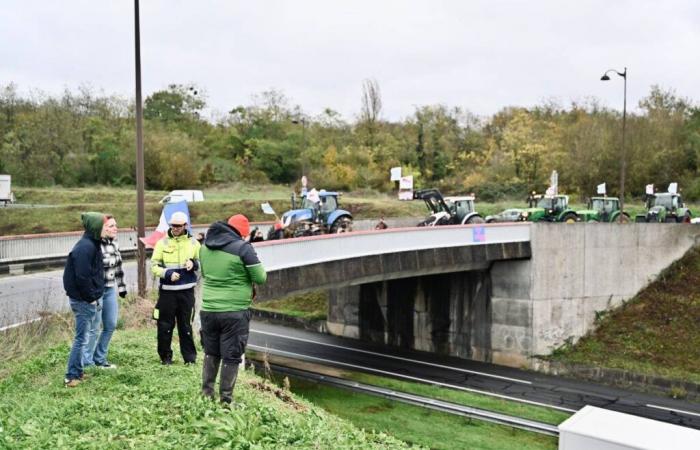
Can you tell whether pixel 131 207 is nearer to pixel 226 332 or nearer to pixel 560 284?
pixel 560 284

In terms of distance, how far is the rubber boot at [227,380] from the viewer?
6.08 metres

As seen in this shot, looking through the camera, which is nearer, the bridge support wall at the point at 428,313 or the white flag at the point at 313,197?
the white flag at the point at 313,197

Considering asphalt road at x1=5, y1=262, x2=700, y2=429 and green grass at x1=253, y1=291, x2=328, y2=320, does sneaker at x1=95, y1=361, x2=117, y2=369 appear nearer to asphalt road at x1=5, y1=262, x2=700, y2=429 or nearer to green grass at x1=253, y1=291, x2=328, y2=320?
asphalt road at x1=5, y1=262, x2=700, y2=429

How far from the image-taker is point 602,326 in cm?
2528

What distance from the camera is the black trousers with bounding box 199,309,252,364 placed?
604cm

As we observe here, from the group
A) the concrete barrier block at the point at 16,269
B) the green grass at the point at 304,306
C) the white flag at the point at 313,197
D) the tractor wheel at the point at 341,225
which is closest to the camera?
the concrete barrier block at the point at 16,269

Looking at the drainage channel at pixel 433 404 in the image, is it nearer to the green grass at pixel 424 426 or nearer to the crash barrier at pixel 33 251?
the green grass at pixel 424 426

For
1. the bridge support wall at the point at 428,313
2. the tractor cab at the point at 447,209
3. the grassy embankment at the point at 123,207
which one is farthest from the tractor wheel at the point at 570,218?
the grassy embankment at the point at 123,207

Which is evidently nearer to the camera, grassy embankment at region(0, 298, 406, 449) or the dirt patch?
grassy embankment at region(0, 298, 406, 449)

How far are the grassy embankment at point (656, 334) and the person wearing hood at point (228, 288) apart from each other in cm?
1931

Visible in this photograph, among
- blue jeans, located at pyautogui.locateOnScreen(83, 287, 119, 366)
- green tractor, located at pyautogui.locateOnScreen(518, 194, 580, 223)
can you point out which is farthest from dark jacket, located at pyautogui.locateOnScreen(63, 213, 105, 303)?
green tractor, located at pyautogui.locateOnScreen(518, 194, 580, 223)

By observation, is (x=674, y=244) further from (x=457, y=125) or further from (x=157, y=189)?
(x=457, y=125)

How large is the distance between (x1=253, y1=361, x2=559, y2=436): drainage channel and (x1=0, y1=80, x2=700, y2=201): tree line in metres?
30.5

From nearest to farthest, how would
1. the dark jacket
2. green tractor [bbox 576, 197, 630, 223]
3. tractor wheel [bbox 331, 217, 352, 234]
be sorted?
the dark jacket < tractor wheel [bbox 331, 217, 352, 234] < green tractor [bbox 576, 197, 630, 223]
